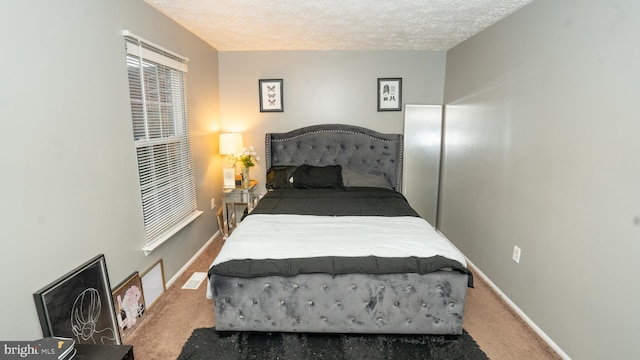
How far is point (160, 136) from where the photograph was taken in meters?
2.70

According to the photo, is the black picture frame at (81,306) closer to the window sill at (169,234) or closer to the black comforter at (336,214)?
the window sill at (169,234)

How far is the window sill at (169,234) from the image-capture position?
8.20ft

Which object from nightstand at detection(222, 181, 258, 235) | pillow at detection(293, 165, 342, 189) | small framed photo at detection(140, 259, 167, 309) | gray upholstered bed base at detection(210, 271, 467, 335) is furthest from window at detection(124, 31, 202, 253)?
pillow at detection(293, 165, 342, 189)

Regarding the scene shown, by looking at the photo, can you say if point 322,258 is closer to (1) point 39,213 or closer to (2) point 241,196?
(1) point 39,213

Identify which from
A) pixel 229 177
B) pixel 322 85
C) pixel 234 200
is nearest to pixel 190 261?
pixel 234 200

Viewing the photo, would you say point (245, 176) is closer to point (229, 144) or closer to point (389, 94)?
point (229, 144)

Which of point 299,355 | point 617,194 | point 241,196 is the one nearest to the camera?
point 617,194

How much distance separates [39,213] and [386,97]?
368 cm

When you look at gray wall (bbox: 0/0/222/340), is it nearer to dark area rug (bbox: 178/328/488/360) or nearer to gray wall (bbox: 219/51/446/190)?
dark area rug (bbox: 178/328/488/360)

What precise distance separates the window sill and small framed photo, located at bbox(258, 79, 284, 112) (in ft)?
5.45

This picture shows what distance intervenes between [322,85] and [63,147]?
9.93 feet

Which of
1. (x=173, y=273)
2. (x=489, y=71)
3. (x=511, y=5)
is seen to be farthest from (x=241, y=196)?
(x=511, y=5)

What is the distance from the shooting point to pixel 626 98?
166 cm

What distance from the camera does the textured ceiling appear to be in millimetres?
2494
